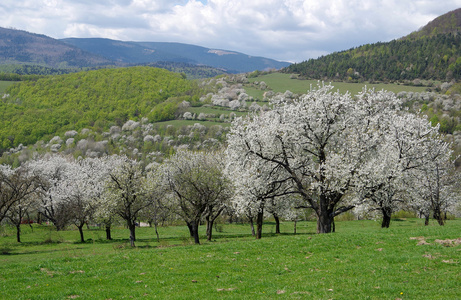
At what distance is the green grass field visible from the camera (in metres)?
13.6

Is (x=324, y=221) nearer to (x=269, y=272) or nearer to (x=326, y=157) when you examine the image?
(x=326, y=157)

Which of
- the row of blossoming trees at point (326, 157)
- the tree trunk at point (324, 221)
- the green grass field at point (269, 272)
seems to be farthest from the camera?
the tree trunk at point (324, 221)

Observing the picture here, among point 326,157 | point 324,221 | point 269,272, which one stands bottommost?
point 269,272

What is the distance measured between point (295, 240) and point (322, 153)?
32.2ft

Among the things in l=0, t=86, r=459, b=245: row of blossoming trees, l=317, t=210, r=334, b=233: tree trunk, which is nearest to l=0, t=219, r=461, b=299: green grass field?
l=0, t=86, r=459, b=245: row of blossoming trees

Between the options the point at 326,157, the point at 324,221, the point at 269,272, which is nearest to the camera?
the point at 269,272

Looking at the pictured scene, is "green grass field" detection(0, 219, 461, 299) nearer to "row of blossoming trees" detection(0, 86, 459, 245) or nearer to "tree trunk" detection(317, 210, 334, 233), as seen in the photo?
"row of blossoming trees" detection(0, 86, 459, 245)

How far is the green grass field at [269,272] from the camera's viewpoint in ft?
44.8

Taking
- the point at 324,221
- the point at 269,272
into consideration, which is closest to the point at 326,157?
the point at 324,221

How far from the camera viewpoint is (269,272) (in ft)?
55.7

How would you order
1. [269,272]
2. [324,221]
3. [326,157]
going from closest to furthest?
[269,272]
[326,157]
[324,221]

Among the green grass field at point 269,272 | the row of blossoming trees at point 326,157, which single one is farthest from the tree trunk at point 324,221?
the green grass field at point 269,272

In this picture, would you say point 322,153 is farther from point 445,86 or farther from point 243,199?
point 445,86

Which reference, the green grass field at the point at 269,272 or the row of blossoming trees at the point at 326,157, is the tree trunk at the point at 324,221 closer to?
the row of blossoming trees at the point at 326,157
